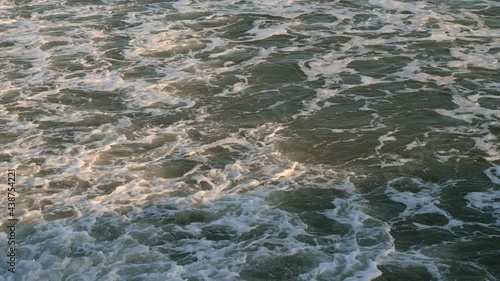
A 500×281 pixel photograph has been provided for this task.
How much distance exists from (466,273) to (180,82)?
6.03 m

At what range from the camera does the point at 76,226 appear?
8070 millimetres

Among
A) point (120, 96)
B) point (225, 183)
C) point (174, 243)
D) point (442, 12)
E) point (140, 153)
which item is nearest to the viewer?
point (174, 243)

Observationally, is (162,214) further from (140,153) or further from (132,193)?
(140,153)

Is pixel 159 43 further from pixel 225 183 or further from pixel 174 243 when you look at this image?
pixel 174 243

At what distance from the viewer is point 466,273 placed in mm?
7246

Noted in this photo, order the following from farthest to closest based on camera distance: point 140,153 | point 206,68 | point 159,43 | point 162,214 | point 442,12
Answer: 1. point 442,12
2. point 159,43
3. point 206,68
4. point 140,153
5. point 162,214

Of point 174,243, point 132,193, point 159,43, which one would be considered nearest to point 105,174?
point 132,193

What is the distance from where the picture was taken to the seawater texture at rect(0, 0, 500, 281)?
7613 millimetres

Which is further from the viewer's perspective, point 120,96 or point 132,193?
point 120,96

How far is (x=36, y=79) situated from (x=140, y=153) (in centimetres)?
342

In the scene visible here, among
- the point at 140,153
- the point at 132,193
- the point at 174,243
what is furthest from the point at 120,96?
the point at 174,243

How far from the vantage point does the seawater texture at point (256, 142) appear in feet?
25.0

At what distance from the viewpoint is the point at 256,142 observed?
32.4 ft

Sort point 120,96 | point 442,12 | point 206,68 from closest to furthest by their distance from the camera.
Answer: point 120,96 < point 206,68 < point 442,12
